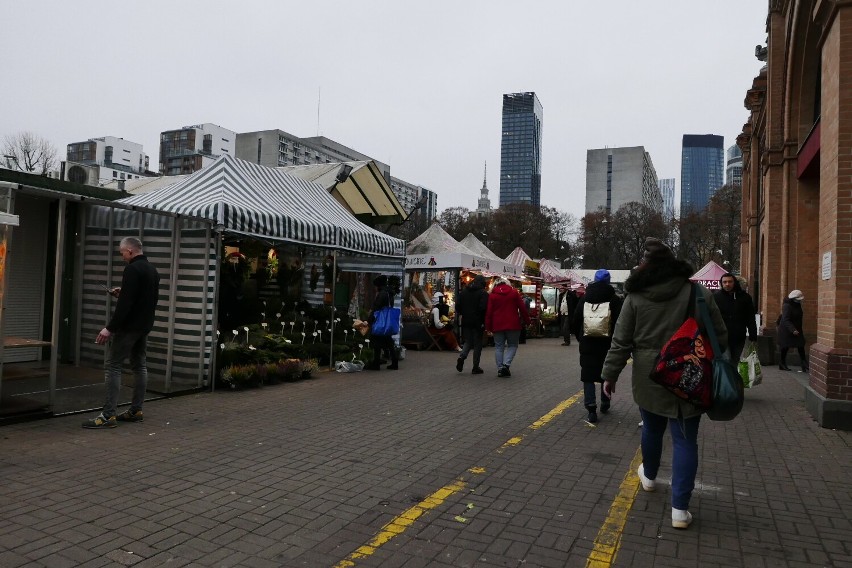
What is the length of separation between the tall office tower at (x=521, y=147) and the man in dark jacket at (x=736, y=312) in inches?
6609

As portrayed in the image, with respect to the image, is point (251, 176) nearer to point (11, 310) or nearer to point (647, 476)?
point (11, 310)

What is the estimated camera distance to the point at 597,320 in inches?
280

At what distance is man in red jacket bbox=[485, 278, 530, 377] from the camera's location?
424 inches

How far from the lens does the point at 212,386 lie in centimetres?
862

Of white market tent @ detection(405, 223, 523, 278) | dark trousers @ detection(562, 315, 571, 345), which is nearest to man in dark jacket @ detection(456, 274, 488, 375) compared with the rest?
dark trousers @ detection(562, 315, 571, 345)

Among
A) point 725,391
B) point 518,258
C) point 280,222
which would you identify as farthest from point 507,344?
point 518,258

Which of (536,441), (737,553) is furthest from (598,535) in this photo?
(536,441)

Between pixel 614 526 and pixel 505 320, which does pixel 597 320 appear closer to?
pixel 614 526

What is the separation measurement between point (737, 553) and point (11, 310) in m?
9.89

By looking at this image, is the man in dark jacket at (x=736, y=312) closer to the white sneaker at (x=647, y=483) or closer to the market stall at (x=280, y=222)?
the white sneaker at (x=647, y=483)

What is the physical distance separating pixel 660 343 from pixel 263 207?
7253 mm

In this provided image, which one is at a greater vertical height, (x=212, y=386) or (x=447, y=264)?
(x=447, y=264)

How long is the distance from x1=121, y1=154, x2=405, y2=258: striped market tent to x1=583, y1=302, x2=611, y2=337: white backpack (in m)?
4.99

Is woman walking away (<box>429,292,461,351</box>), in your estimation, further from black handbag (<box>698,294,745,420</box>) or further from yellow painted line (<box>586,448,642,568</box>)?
black handbag (<box>698,294,745,420</box>)
